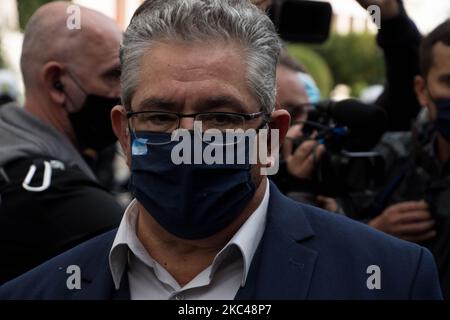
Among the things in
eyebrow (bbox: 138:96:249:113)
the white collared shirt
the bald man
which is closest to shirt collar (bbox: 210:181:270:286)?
the white collared shirt

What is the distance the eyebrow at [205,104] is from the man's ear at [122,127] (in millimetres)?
159

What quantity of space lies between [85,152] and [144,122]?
171cm

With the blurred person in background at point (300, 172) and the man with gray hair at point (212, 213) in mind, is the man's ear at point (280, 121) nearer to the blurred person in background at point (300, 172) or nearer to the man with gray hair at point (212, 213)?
the man with gray hair at point (212, 213)

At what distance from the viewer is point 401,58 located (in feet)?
13.2

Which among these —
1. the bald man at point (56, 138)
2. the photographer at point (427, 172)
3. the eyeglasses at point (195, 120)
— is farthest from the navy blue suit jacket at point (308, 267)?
the photographer at point (427, 172)

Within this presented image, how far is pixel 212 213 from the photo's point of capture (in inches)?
86.5

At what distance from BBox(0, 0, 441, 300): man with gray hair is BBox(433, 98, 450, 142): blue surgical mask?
1384 mm

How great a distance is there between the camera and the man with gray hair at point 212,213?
2.14 meters

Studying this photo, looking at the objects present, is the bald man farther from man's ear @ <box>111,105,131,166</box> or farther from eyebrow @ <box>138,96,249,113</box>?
eyebrow @ <box>138,96,249,113</box>

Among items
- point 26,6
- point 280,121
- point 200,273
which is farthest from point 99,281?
point 26,6

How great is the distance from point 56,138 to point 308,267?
5.60 feet

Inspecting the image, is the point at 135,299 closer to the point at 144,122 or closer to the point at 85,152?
the point at 144,122

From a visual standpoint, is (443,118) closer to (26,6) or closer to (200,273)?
(200,273)

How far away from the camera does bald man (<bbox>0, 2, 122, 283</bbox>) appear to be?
3105 mm
